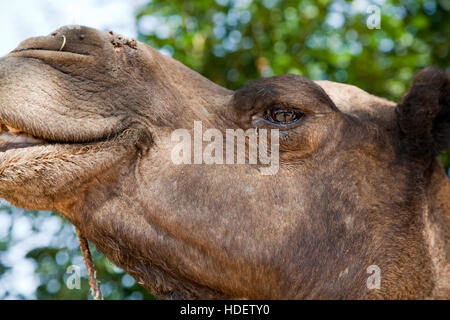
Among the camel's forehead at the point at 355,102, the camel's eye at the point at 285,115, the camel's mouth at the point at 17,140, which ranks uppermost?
the camel's forehead at the point at 355,102

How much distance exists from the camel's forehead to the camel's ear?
0.17m

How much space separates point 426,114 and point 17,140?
7.29ft

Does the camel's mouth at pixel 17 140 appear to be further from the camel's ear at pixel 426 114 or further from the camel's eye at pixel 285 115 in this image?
the camel's ear at pixel 426 114

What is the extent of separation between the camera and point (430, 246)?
10.6ft

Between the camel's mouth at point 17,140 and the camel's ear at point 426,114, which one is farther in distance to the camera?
the camel's ear at point 426,114

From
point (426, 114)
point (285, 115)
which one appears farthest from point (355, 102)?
point (285, 115)

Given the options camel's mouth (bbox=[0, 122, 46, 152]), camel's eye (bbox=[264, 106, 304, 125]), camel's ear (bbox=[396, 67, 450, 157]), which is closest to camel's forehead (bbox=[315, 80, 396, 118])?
camel's ear (bbox=[396, 67, 450, 157])

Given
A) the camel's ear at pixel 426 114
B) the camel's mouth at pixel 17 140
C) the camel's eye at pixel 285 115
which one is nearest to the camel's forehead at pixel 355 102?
the camel's ear at pixel 426 114

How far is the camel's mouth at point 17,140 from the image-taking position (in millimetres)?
2754

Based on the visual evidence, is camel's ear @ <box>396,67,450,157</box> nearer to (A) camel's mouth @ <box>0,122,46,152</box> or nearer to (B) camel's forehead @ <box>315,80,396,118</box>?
(B) camel's forehead @ <box>315,80,396,118</box>

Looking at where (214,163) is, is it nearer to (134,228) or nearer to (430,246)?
(134,228)

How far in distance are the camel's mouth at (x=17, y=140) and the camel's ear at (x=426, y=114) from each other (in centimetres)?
204

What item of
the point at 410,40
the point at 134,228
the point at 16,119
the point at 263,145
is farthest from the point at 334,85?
the point at 410,40

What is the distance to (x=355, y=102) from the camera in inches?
143
